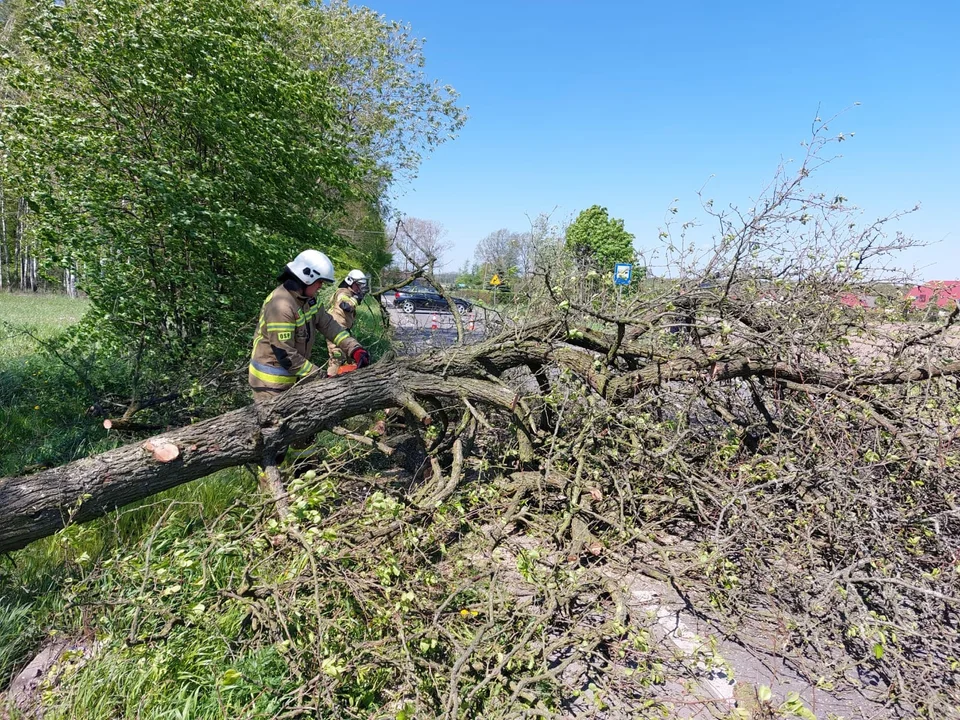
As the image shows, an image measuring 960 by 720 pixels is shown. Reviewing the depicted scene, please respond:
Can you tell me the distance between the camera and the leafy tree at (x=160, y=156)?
4.68 meters

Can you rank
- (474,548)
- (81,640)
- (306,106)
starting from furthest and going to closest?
(306,106) → (474,548) → (81,640)

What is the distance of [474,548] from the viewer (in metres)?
3.01

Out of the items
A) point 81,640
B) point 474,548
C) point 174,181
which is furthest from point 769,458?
point 174,181

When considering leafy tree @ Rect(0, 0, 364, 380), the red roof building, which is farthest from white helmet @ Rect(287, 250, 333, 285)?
the red roof building

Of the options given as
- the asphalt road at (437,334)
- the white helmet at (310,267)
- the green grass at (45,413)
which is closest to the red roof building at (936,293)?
the asphalt road at (437,334)

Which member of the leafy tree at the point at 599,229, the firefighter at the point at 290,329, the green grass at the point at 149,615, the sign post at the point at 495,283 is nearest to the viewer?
the green grass at the point at 149,615

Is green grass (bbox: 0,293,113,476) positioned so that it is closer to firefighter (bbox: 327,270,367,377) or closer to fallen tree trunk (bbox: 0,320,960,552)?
fallen tree trunk (bbox: 0,320,960,552)

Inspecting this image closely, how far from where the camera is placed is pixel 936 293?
3637 mm

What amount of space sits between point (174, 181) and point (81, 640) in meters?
3.88

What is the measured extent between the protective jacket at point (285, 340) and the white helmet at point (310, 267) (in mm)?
161

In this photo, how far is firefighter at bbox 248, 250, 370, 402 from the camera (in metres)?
3.72

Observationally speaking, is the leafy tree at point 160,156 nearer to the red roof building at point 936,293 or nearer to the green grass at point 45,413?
the green grass at point 45,413

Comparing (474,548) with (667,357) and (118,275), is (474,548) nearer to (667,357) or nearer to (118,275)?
(667,357)

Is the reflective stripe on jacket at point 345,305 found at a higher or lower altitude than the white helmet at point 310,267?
lower
